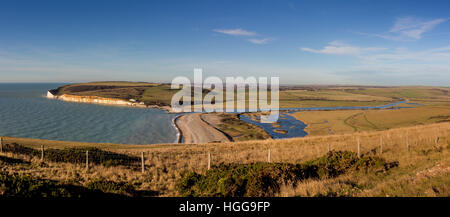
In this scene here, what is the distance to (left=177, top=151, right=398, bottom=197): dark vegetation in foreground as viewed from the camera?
9391mm

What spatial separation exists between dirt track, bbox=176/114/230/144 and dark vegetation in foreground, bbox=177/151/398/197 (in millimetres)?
32860

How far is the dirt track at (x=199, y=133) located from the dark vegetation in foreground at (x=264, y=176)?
3286cm

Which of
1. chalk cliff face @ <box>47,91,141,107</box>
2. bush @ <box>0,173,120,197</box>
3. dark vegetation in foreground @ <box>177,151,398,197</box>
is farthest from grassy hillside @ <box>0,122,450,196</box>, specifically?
chalk cliff face @ <box>47,91,141,107</box>

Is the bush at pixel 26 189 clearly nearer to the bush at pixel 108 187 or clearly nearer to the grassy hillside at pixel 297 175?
the bush at pixel 108 187

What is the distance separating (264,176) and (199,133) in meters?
42.3

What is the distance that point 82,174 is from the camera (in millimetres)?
12766

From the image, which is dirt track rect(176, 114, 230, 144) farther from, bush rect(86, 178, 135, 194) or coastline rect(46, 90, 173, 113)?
coastline rect(46, 90, 173, 113)

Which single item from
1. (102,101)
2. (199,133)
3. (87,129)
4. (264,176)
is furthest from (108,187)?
(102,101)

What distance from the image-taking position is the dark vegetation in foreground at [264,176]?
9.39 m

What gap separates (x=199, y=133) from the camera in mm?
51781

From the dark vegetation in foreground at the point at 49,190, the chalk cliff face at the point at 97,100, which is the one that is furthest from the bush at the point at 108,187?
the chalk cliff face at the point at 97,100
